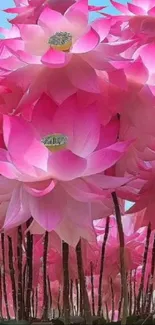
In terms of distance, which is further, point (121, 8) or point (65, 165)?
point (121, 8)

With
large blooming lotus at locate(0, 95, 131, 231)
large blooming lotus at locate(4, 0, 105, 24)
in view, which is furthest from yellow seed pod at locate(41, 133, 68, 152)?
large blooming lotus at locate(4, 0, 105, 24)

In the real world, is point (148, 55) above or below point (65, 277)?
above

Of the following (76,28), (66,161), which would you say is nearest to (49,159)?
(66,161)

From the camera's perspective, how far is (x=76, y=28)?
0.51 meters

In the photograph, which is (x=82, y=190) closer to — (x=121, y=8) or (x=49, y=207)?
(x=49, y=207)

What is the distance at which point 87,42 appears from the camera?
1.59 ft

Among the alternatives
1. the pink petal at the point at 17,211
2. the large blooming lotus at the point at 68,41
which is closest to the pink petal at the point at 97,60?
the large blooming lotus at the point at 68,41

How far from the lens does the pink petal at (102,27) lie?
0.51m

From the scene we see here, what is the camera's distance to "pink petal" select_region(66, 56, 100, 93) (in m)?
0.47

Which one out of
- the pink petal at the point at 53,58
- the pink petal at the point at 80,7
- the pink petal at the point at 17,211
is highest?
the pink petal at the point at 80,7

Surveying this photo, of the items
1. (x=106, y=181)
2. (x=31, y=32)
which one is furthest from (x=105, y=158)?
(x=31, y=32)

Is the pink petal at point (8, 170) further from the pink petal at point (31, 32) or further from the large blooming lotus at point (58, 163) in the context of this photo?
the pink petal at point (31, 32)

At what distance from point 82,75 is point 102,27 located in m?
0.05

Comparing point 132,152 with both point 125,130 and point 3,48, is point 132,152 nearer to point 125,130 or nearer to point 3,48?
point 125,130
